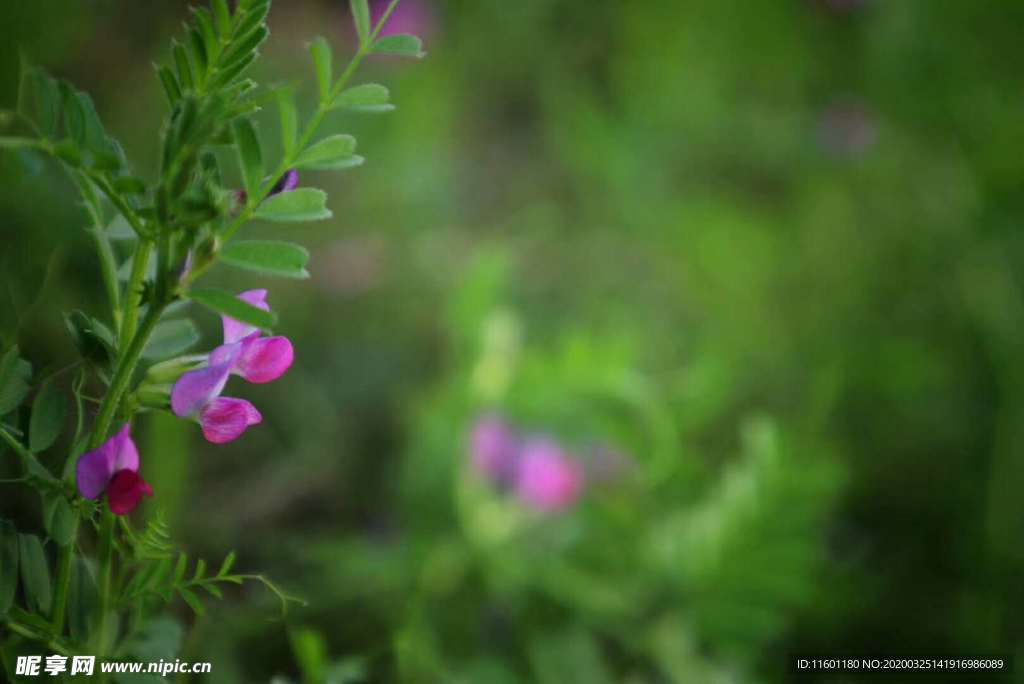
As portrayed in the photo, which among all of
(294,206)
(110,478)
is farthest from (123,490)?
(294,206)

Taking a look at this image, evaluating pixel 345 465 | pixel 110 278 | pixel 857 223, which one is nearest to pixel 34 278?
pixel 110 278

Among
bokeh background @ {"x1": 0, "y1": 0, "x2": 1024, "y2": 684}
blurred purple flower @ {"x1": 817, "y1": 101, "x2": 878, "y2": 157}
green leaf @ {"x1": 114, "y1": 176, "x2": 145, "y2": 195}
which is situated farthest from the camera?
blurred purple flower @ {"x1": 817, "y1": 101, "x2": 878, "y2": 157}

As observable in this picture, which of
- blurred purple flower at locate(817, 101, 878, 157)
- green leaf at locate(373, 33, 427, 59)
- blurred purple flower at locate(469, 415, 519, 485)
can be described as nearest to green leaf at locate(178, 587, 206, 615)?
green leaf at locate(373, 33, 427, 59)

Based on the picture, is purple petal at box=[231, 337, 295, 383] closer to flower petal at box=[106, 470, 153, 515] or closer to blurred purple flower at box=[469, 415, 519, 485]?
flower petal at box=[106, 470, 153, 515]

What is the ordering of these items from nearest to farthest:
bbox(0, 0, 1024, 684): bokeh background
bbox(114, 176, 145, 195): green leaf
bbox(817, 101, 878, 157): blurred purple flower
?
bbox(114, 176, 145, 195): green leaf, bbox(0, 0, 1024, 684): bokeh background, bbox(817, 101, 878, 157): blurred purple flower

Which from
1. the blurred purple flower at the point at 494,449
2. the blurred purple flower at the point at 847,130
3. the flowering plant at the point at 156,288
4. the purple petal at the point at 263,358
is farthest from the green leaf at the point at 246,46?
the blurred purple flower at the point at 847,130

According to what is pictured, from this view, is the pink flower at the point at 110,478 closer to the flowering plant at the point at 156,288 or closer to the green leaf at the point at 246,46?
the flowering plant at the point at 156,288

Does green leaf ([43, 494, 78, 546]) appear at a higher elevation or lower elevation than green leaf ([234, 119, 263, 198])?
lower
